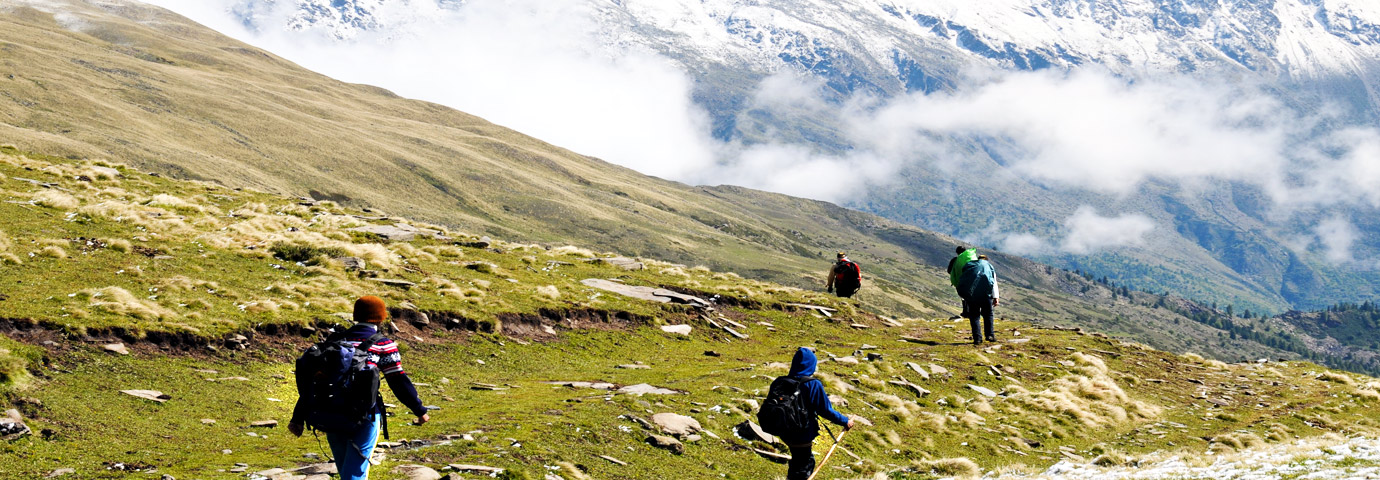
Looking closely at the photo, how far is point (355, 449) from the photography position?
39.9ft

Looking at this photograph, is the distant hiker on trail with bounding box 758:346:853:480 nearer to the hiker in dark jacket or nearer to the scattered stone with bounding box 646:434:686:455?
the hiker in dark jacket

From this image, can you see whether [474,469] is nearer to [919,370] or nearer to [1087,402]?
[919,370]

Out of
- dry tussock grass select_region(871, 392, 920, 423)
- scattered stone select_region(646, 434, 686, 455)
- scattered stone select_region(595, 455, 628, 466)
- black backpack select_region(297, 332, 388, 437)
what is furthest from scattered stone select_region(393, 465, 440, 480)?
dry tussock grass select_region(871, 392, 920, 423)

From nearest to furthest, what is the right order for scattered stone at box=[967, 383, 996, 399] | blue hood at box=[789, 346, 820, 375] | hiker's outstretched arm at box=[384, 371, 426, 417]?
hiker's outstretched arm at box=[384, 371, 426, 417] → blue hood at box=[789, 346, 820, 375] → scattered stone at box=[967, 383, 996, 399]

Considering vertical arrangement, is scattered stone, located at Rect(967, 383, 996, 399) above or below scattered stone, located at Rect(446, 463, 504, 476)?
below

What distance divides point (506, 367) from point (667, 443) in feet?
30.7

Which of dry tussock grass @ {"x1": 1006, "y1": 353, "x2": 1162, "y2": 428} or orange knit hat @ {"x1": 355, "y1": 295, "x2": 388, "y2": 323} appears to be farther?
dry tussock grass @ {"x1": 1006, "y1": 353, "x2": 1162, "y2": 428}

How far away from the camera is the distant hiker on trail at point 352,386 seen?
38.4ft

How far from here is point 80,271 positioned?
82.8 feet

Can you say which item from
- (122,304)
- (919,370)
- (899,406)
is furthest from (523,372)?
(919,370)

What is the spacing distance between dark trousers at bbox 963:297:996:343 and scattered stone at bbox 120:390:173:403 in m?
25.3

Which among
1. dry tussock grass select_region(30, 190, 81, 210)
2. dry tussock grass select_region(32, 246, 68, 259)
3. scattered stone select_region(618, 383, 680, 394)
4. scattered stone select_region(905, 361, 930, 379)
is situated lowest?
scattered stone select_region(905, 361, 930, 379)

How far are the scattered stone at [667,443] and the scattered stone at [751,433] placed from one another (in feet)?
6.38

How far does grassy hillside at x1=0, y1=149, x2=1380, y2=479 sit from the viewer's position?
1720 centimetres
